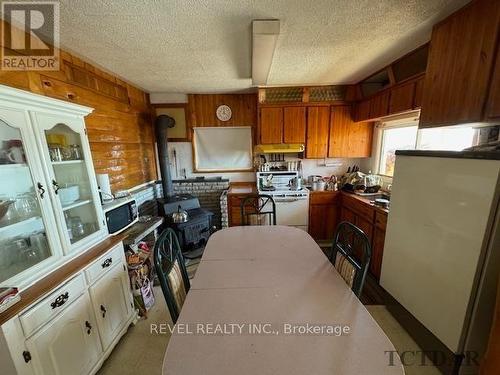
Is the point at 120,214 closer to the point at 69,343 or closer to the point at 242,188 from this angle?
the point at 69,343

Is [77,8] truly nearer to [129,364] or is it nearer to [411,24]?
[411,24]

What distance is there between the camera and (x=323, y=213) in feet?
10.4

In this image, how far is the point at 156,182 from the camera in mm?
3443

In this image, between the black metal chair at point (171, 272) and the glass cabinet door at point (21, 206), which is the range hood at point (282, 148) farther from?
→ the glass cabinet door at point (21, 206)

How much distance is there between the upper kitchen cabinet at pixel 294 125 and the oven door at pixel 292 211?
95 centimetres

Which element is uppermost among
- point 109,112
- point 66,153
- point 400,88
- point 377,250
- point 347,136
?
point 400,88

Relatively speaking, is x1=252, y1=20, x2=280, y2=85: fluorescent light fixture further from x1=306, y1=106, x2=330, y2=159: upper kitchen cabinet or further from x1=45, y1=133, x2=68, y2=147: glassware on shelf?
x1=45, y1=133, x2=68, y2=147: glassware on shelf

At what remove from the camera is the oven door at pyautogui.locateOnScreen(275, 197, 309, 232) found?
3.07 meters

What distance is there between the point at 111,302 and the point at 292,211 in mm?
2353

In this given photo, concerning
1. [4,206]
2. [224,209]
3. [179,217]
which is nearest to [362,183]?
[224,209]

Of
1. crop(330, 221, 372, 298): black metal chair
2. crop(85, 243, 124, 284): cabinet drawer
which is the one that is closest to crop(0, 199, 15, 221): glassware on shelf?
crop(85, 243, 124, 284): cabinet drawer

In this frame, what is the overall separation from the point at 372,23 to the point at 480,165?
1165 millimetres

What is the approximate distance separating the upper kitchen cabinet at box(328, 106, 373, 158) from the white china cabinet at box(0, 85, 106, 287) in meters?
3.07

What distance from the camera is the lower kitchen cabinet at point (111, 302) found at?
4.68 ft
